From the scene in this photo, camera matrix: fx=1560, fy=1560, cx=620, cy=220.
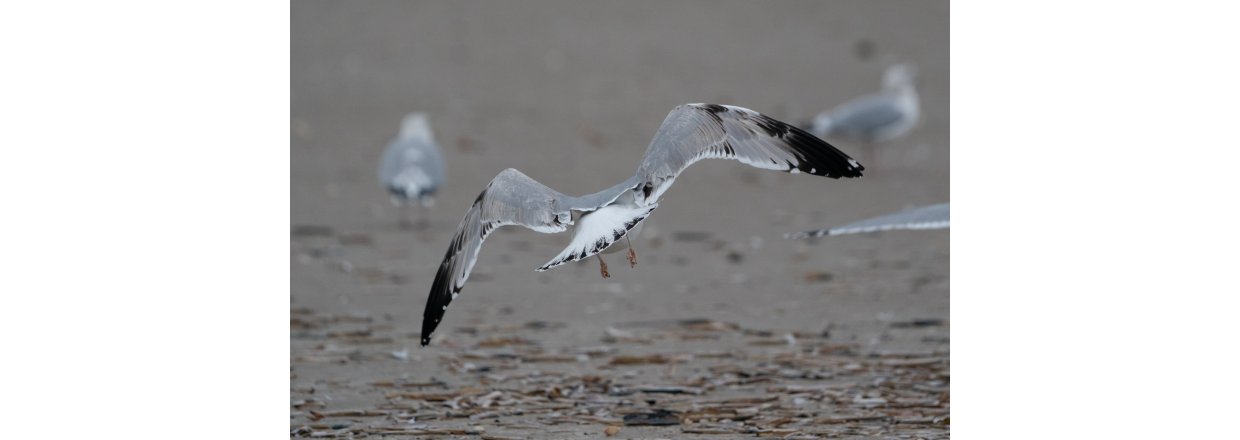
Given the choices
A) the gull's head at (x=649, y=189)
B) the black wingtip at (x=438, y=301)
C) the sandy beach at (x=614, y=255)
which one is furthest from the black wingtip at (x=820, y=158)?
the black wingtip at (x=438, y=301)

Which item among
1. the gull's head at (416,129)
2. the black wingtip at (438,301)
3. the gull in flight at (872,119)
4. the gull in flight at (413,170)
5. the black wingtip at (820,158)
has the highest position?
the gull in flight at (872,119)

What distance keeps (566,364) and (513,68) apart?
4843 mm

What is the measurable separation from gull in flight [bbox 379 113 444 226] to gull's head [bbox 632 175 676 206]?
299 centimetres

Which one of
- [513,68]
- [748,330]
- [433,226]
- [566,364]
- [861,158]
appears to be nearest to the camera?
[566,364]

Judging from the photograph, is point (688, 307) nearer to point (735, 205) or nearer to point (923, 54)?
point (735, 205)

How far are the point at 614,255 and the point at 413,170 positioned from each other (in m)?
1.04

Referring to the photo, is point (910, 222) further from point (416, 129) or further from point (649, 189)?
point (416, 129)

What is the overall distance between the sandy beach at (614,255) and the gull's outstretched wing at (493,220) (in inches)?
16.7

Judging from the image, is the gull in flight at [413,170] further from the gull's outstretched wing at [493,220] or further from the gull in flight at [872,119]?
the gull's outstretched wing at [493,220]

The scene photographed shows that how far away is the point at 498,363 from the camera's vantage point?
17.6 ft

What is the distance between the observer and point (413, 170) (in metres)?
7.09

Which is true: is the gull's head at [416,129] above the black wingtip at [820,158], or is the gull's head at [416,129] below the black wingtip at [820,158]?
above

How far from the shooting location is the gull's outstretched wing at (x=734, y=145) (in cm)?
429

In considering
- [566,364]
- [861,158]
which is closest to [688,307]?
[566,364]
